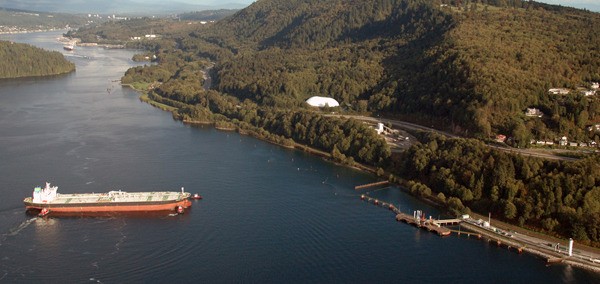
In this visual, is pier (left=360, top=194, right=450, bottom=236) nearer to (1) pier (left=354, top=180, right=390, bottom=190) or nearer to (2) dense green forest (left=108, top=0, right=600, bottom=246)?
(2) dense green forest (left=108, top=0, right=600, bottom=246)

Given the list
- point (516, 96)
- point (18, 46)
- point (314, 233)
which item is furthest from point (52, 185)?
point (18, 46)

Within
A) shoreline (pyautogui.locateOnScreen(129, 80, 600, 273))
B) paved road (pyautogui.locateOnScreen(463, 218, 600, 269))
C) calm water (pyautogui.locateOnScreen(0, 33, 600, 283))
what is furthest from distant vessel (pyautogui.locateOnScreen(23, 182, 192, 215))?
paved road (pyautogui.locateOnScreen(463, 218, 600, 269))

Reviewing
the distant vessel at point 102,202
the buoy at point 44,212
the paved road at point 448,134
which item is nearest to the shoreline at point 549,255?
the paved road at point 448,134

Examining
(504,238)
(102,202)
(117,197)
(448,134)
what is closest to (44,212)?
(102,202)

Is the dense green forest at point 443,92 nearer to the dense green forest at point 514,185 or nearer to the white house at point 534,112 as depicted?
the dense green forest at point 514,185

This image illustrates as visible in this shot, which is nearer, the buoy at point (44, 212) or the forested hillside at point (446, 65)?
the buoy at point (44, 212)
